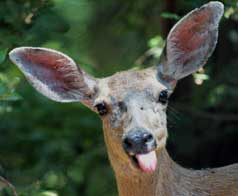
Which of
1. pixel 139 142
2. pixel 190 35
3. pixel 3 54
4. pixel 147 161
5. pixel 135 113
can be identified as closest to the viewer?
pixel 139 142

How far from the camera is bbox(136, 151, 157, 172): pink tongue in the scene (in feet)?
22.7

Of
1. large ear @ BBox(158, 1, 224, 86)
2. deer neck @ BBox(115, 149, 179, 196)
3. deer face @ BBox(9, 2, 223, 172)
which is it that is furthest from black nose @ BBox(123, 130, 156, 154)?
large ear @ BBox(158, 1, 224, 86)

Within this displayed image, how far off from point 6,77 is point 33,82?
840 millimetres

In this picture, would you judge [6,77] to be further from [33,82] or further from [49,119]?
[49,119]

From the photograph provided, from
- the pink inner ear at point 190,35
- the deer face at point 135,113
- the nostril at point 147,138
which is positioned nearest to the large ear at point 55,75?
the deer face at point 135,113

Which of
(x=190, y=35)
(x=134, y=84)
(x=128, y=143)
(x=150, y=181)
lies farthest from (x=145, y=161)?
(x=190, y=35)

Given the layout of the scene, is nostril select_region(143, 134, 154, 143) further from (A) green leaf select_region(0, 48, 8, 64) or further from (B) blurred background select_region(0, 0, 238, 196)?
(B) blurred background select_region(0, 0, 238, 196)

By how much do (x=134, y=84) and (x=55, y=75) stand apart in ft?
2.38

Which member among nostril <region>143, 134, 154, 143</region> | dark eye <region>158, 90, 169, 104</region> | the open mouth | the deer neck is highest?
nostril <region>143, 134, 154, 143</region>

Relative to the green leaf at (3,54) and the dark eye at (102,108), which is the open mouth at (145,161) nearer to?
the dark eye at (102,108)

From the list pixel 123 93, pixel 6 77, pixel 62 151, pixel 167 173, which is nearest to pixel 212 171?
pixel 167 173

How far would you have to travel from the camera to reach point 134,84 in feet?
24.1

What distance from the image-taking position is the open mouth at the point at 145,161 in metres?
6.91

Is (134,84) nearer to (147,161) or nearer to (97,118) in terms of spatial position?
(147,161)
